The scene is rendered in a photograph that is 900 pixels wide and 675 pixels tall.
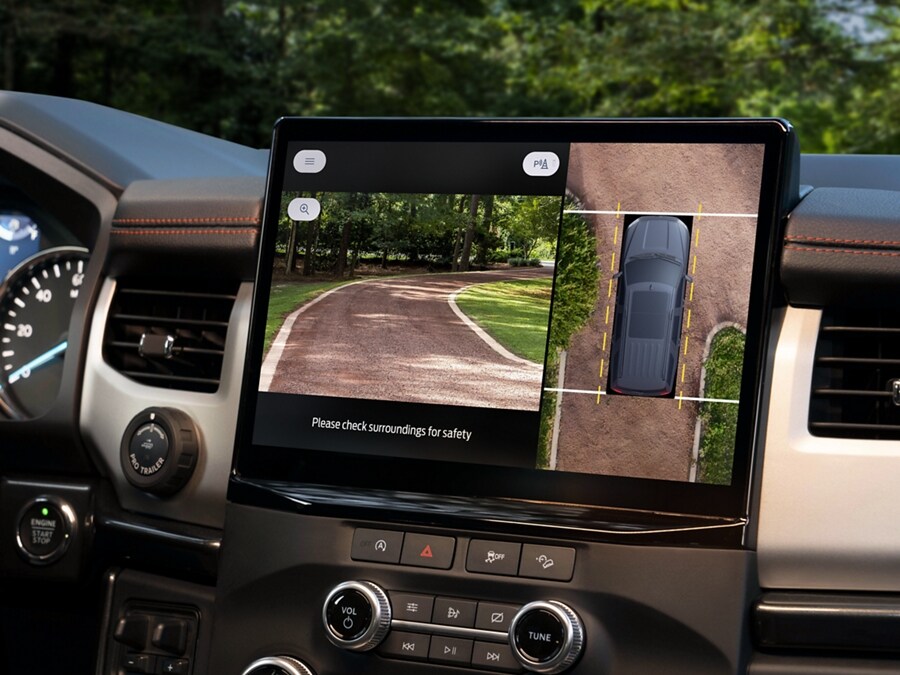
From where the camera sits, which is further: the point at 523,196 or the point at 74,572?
the point at 74,572

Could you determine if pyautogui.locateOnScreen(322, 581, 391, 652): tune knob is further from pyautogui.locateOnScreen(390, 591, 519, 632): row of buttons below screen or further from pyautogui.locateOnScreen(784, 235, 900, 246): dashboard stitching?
pyautogui.locateOnScreen(784, 235, 900, 246): dashboard stitching

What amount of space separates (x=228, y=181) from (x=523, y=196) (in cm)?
77

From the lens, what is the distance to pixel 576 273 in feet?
6.66

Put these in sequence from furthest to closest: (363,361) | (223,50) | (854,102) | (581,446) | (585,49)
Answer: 1. (223,50)
2. (585,49)
3. (854,102)
4. (363,361)
5. (581,446)

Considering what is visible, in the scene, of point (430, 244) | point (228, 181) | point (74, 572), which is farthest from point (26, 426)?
point (430, 244)

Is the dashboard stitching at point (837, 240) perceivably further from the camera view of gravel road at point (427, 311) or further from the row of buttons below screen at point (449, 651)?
the row of buttons below screen at point (449, 651)

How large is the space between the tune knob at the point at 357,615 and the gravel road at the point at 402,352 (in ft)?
1.08

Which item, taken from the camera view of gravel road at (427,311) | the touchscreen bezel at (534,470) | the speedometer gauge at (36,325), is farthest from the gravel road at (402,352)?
the speedometer gauge at (36,325)

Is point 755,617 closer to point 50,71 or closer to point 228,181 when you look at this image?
point 228,181

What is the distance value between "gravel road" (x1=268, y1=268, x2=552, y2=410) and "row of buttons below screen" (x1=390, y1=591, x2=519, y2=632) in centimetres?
33

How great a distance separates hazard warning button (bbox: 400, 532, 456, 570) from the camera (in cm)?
207

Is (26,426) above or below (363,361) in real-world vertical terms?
below

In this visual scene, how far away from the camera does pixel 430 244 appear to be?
6.95 ft

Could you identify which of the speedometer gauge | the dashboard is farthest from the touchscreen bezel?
the speedometer gauge
